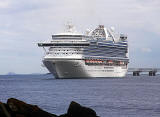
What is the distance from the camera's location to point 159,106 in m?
40.7

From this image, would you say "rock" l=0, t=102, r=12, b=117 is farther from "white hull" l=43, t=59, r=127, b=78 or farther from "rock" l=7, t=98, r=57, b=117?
"white hull" l=43, t=59, r=127, b=78

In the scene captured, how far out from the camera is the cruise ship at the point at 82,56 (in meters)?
99.4

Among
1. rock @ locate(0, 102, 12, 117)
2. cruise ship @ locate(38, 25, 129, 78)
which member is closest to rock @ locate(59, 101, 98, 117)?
rock @ locate(0, 102, 12, 117)

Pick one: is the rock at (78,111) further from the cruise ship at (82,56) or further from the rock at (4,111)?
the cruise ship at (82,56)

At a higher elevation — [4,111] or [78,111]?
[4,111]

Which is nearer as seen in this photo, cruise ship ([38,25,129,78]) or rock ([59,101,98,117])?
rock ([59,101,98,117])

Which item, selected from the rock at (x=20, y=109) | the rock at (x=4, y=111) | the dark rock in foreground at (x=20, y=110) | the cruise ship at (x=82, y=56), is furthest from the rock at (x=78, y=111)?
the cruise ship at (x=82, y=56)

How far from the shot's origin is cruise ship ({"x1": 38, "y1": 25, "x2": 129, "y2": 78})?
99.4 m

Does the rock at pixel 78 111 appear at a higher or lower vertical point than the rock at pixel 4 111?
lower

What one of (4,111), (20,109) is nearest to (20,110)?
(20,109)

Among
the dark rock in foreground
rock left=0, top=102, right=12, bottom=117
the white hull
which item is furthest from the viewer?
the white hull

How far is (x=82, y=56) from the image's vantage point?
10206 cm

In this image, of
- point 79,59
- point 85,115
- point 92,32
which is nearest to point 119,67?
point 92,32

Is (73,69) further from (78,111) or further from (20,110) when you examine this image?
(20,110)
